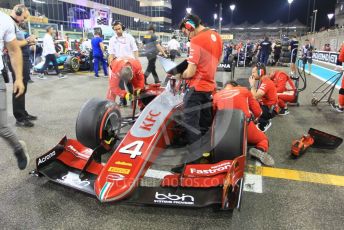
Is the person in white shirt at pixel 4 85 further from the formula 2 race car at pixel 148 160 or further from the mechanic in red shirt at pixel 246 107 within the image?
the mechanic in red shirt at pixel 246 107

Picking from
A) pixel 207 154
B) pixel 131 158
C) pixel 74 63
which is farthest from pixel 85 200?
pixel 74 63

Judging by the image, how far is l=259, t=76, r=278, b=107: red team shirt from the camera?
446 centimetres

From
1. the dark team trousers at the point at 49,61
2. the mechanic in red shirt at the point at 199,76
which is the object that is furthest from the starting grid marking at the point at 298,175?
the dark team trousers at the point at 49,61

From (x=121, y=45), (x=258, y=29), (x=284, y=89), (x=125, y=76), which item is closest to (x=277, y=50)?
(x=284, y=89)

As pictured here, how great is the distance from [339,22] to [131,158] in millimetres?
51569

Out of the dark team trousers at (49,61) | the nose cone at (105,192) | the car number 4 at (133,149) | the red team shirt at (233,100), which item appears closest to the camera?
the nose cone at (105,192)

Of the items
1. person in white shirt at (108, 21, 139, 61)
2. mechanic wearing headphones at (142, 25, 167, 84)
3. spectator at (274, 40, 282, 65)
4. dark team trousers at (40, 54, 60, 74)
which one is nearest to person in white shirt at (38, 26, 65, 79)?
dark team trousers at (40, 54, 60, 74)

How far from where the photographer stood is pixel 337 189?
2.67 metres

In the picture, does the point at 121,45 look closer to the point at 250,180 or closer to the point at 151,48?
the point at 151,48

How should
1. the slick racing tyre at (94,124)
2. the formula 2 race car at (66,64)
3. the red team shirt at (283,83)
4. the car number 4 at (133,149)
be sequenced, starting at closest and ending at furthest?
1. the car number 4 at (133,149)
2. the slick racing tyre at (94,124)
3. the red team shirt at (283,83)
4. the formula 2 race car at (66,64)

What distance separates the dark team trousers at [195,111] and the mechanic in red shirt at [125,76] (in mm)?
1342

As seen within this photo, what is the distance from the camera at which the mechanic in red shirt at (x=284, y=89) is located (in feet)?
18.2

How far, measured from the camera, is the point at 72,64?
37.5 ft

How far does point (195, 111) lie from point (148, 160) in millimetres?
764
